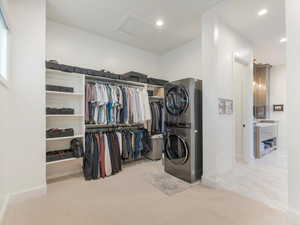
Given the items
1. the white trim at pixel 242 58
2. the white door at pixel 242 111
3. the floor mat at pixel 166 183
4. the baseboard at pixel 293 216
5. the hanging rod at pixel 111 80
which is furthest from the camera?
the white door at pixel 242 111

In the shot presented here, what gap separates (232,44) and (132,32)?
2062 mm

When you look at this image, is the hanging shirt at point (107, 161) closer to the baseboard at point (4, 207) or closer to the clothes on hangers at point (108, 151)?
the clothes on hangers at point (108, 151)

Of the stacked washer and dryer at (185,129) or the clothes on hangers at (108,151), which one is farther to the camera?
the clothes on hangers at (108,151)

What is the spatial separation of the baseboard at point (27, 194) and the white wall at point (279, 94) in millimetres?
6410

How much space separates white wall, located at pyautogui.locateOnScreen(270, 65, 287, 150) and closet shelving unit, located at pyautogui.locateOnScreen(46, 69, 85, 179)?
6.03 metres

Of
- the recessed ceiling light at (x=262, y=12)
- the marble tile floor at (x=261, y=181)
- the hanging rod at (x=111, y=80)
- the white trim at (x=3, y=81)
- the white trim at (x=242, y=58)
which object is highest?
the recessed ceiling light at (x=262, y=12)

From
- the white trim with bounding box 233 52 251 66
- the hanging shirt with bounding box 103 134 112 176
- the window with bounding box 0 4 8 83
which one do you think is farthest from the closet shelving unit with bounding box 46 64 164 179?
the white trim with bounding box 233 52 251 66

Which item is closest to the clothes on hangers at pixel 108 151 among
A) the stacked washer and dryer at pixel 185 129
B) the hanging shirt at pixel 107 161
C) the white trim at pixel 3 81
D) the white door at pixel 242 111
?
the hanging shirt at pixel 107 161

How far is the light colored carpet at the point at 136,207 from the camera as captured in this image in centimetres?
165

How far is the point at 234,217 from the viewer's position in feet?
5.58

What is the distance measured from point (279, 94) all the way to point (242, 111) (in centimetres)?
280

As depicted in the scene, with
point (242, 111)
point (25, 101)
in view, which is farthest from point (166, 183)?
point (242, 111)

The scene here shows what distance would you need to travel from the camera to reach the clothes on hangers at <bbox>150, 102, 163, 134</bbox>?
12.6 ft

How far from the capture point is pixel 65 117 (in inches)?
115
